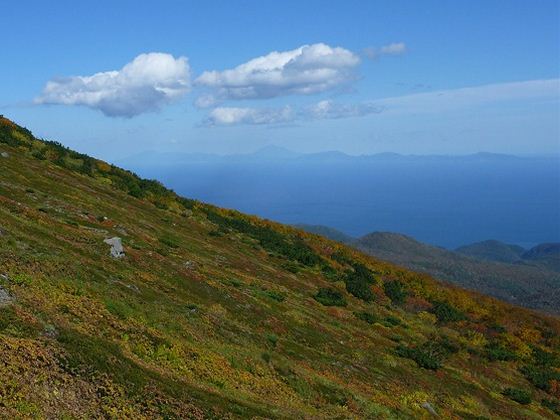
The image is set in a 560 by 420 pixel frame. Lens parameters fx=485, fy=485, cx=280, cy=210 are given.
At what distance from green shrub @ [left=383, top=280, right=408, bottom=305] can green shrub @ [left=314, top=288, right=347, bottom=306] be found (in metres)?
8.08

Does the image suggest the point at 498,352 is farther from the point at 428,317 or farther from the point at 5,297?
the point at 5,297

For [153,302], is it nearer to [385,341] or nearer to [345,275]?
[385,341]

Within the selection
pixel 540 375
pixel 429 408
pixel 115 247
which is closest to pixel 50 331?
pixel 115 247

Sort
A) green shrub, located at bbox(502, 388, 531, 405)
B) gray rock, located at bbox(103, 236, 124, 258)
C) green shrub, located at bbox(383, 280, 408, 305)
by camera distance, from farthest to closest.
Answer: green shrub, located at bbox(383, 280, 408, 305) → green shrub, located at bbox(502, 388, 531, 405) → gray rock, located at bbox(103, 236, 124, 258)

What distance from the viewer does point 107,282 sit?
66.0ft

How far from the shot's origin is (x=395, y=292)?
148 feet

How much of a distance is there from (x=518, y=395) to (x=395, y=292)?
1685 centimetres

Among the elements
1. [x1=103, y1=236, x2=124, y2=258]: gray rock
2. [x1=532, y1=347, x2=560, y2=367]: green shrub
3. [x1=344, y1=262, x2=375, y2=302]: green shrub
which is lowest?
[x1=532, y1=347, x2=560, y2=367]: green shrub

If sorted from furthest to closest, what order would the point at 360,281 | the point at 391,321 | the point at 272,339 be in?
the point at 360,281
the point at 391,321
the point at 272,339

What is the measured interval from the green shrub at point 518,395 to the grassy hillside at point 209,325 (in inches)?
3.8

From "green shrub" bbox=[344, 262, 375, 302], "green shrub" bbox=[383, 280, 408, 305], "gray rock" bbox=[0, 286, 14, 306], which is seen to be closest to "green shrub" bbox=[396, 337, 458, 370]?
"green shrub" bbox=[344, 262, 375, 302]

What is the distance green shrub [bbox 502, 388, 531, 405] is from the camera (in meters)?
28.9

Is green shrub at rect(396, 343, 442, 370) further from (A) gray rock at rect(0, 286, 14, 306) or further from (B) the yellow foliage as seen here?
(A) gray rock at rect(0, 286, 14, 306)

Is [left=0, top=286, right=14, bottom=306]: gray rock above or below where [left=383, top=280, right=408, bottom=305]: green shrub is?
above
